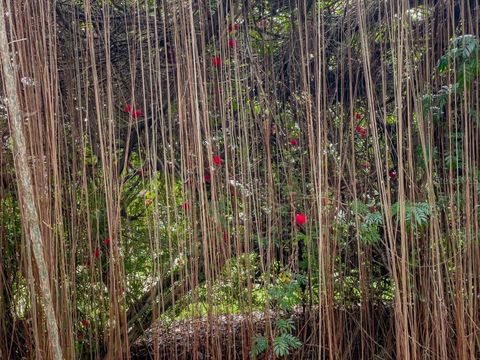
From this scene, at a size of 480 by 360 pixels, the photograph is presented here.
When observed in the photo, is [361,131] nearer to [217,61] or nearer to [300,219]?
[300,219]

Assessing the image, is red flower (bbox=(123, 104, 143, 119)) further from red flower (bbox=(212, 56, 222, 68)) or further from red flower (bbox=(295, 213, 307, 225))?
red flower (bbox=(295, 213, 307, 225))

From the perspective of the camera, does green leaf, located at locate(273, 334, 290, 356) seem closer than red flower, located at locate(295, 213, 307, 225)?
Yes

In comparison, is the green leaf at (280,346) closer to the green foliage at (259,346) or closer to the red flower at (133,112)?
the green foliage at (259,346)

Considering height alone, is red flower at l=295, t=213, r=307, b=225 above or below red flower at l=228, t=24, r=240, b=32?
below

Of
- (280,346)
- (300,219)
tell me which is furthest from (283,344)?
(300,219)

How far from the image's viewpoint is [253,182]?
4.63 feet

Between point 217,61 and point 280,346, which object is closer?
point 280,346

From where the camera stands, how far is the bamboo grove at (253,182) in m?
1.16

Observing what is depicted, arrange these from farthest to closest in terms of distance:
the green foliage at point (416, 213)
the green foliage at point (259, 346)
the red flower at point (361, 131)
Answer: the red flower at point (361, 131) < the green foliage at point (259, 346) < the green foliage at point (416, 213)

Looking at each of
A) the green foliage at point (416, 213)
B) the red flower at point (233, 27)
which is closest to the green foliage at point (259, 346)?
the green foliage at point (416, 213)

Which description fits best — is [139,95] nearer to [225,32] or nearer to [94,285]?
[225,32]

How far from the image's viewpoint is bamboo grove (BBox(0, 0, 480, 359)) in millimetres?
1159

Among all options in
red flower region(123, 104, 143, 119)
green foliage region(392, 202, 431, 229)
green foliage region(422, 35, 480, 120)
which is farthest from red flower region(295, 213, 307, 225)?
red flower region(123, 104, 143, 119)

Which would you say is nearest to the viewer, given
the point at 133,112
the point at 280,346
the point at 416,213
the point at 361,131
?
the point at 416,213
